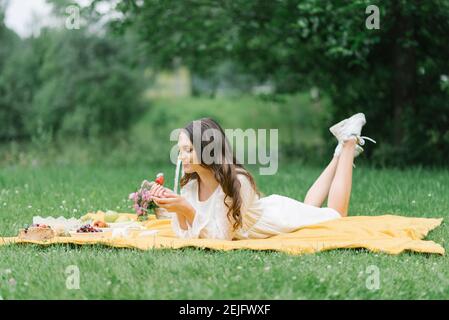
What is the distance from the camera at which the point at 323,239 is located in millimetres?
5215

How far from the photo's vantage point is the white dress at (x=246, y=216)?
17.2 feet

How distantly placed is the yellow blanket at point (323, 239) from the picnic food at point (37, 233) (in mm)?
65

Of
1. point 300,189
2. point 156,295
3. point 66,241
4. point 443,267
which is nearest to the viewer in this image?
point 156,295

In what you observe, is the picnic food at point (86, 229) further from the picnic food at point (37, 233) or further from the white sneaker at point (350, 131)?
the white sneaker at point (350, 131)

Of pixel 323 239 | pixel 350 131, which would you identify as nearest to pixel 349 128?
pixel 350 131

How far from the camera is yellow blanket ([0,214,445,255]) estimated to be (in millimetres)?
4906

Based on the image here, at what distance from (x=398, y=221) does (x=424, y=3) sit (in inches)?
185

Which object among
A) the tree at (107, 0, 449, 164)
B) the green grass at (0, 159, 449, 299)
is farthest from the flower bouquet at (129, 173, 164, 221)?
the tree at (107, 0, 449, 164)

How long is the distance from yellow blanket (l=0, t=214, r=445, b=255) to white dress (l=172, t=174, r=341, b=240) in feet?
0.29

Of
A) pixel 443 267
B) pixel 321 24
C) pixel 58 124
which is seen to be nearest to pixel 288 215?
pixel 443 267

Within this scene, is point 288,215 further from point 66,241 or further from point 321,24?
point 321,24

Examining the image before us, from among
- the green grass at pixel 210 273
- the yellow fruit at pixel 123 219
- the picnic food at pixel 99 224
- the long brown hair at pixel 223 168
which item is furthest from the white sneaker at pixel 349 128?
the picnic food at pixel 99 224

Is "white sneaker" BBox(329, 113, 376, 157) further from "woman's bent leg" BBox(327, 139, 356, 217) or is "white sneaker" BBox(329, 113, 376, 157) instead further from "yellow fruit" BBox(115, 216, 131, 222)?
"yellow fruit" BBox(115, 216, 131, 222)
